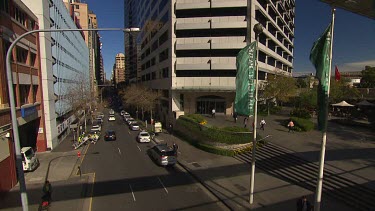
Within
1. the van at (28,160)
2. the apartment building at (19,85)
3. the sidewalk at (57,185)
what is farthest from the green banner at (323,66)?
the van at (28,160)

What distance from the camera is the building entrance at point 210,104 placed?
148 ft

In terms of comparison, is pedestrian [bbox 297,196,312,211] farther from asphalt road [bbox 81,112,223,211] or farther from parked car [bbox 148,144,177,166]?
parked car [bbox 148,144,177,166]

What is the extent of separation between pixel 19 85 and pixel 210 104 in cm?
3007

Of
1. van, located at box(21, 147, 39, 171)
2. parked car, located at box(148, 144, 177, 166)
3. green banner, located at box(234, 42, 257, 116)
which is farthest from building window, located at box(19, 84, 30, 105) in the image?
green banner, located at box(234, 42, 257, 116)

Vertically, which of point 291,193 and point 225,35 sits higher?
point 225,35

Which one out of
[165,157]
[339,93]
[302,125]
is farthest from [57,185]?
[339,93]

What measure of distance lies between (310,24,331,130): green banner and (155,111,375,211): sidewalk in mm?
7274

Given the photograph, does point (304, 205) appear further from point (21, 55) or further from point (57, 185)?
point (21, 55)

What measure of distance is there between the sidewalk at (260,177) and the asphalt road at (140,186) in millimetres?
1174

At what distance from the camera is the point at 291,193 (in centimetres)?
1669

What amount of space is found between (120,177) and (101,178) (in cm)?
148

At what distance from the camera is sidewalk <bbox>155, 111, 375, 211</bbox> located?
15328 mm

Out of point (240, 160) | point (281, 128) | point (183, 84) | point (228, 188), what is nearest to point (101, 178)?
point (228, 188)

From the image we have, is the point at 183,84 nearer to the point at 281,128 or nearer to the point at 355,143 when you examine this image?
the point at 281,128
